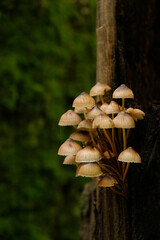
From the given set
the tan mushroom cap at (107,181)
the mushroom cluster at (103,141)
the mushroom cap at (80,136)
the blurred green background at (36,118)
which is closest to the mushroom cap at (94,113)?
the mushroom cluster at (103,141)

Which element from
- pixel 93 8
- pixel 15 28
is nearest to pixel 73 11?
pixel 93 8

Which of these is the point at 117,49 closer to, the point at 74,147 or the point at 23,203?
the point at 74,147

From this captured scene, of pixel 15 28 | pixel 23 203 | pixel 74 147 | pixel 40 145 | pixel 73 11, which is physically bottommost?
pixel 23 203

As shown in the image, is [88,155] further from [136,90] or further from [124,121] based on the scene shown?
[136,90]

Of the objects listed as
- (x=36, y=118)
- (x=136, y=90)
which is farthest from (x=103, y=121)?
(x=36, y=118)

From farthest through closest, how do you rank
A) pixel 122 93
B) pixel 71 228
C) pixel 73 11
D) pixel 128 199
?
pixel 73 11 < pixel 71 228 < pixel 128 199 < pixel 122 93

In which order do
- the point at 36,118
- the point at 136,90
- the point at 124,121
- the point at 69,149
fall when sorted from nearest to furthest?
the point at 124,121 → the point at 69,149 → the point at 136,90 → the point at 36,118
